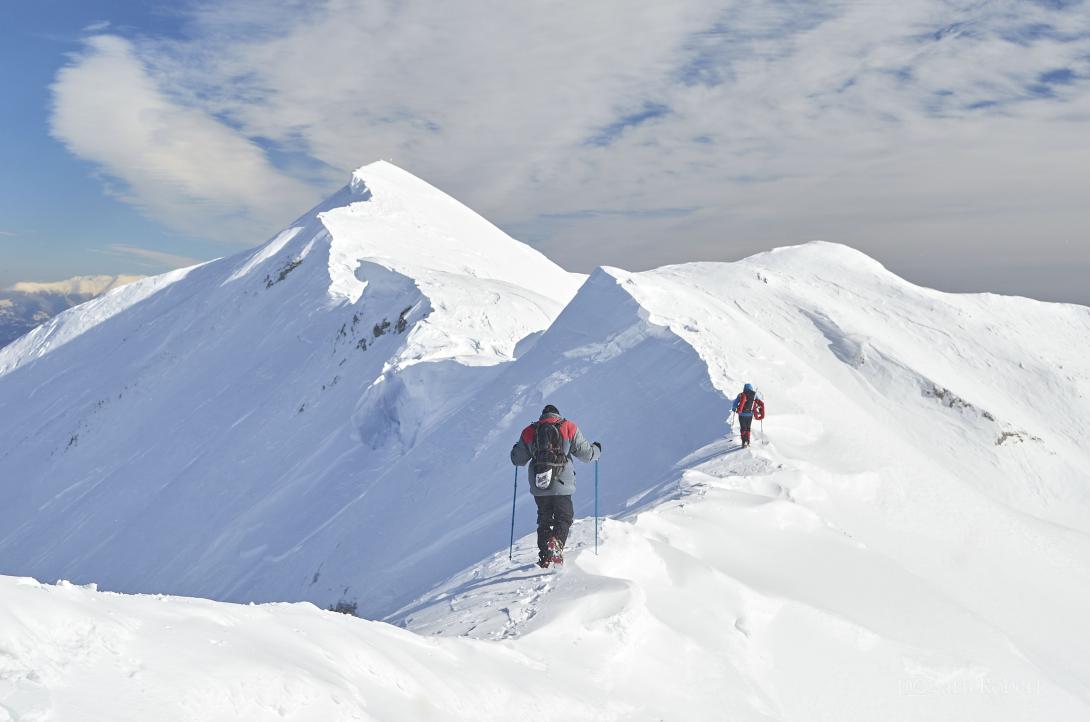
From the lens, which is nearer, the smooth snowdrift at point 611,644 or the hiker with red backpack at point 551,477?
the smooth snowdrift at point 611,644

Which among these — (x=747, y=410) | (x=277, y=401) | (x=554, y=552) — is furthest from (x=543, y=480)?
(x=277, y=401)

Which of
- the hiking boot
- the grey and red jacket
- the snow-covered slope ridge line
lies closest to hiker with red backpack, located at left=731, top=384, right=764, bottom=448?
the grey and red jacket

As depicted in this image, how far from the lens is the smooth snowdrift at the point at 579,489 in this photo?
6434 mm

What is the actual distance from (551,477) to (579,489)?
6.58 metres

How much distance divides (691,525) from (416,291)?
21.2 meters

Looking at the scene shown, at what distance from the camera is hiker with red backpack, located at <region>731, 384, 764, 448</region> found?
13.4m

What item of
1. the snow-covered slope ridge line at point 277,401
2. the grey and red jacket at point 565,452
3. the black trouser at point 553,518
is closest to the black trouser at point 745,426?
the grey and red jacket at point 565,452

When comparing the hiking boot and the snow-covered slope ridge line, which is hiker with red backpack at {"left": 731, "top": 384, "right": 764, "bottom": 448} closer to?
the snow-covered slope ridge line

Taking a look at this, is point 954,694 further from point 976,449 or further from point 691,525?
point 976,449

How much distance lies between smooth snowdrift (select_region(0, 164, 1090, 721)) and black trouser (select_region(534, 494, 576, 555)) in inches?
15.0

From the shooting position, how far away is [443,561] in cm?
1498

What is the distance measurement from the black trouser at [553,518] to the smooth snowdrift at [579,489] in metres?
0.38

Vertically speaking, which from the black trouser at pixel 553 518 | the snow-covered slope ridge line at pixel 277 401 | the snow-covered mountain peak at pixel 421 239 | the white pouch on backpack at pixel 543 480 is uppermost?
the snow-covered mountain peak at pixel 421 239

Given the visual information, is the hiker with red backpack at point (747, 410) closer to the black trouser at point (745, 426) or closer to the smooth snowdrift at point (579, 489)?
the black trouser at point (745, 426)
